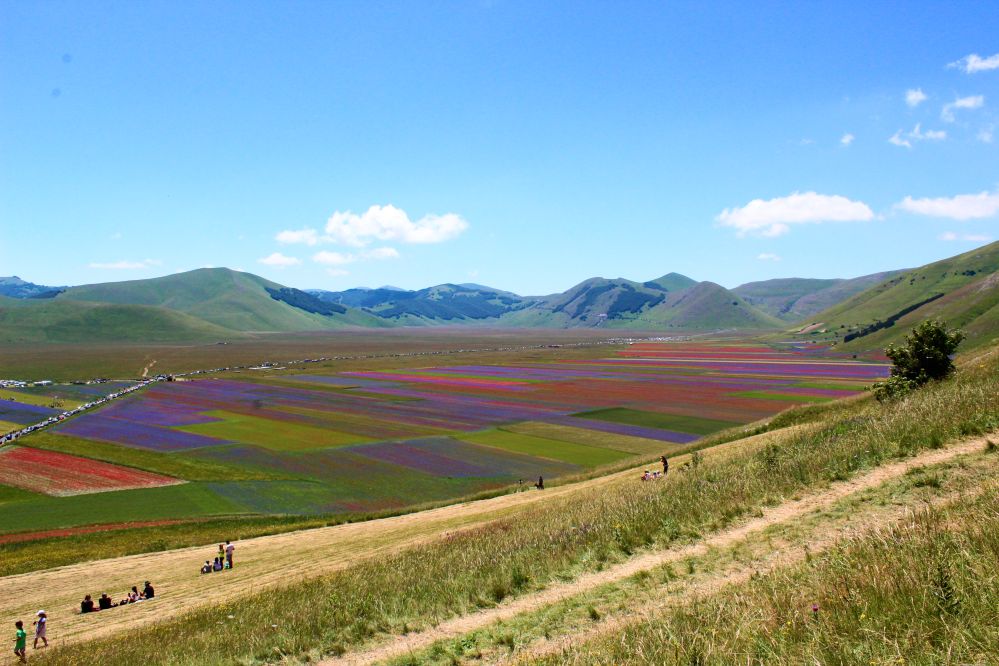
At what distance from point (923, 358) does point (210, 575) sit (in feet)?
164

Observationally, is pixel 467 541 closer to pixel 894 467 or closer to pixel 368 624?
pixel 368 624

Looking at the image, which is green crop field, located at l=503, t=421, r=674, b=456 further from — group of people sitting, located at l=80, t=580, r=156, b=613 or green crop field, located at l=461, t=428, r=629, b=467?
group of people sitting, located at l=80, t=580, r=156, b=613

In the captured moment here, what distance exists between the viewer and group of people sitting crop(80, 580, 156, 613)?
26531 mm

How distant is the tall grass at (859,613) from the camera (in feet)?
23.3

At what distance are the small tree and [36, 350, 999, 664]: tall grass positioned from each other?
19.8 metres

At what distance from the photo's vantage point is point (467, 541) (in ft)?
76.8

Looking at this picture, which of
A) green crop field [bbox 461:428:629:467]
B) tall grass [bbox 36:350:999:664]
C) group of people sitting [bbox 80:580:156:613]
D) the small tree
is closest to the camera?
tall grass [bbox 36:350:999:664]

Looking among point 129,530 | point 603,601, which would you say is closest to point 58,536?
point 129,530

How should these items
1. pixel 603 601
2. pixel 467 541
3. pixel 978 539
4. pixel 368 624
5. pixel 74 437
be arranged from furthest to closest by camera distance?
1. pixel 74 437
2. pixel 467 541
3. pixel 368 624
4. pixel 603 601
5. pixel 978 539

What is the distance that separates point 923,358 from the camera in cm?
3972

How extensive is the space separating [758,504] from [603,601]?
664cm

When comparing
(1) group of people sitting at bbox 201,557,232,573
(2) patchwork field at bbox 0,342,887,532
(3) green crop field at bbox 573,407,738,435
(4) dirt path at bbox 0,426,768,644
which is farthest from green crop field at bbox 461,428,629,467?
(1) group of people sitting at bbox 201,557,232,573

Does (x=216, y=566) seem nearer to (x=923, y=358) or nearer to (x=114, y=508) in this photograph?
(x=114, y=508)

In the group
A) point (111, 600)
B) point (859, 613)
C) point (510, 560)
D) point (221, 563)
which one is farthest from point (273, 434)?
point (859, 613)
